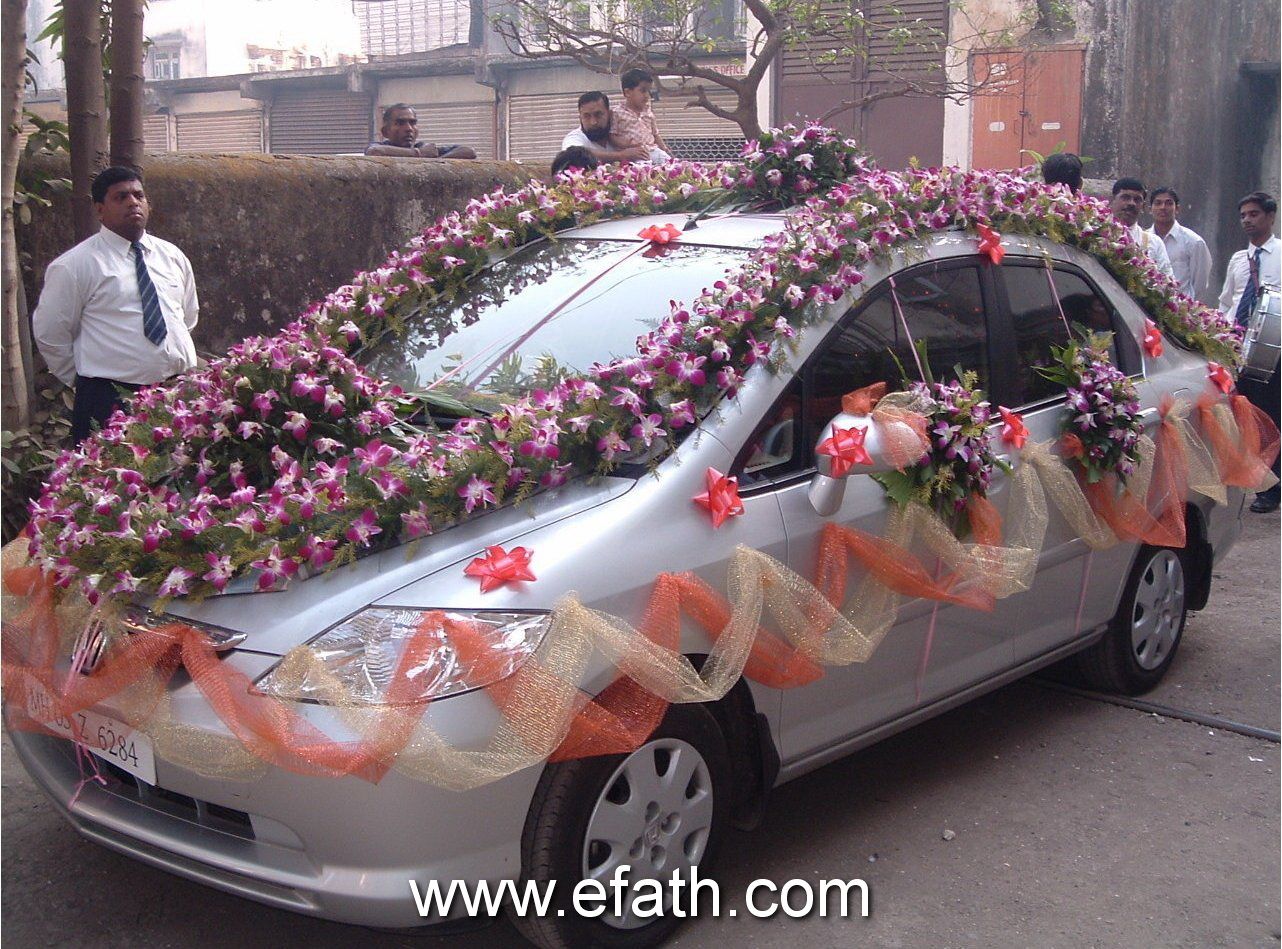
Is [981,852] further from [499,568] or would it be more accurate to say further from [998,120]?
[998,120]

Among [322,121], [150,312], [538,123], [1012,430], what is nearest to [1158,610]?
[1012,430]

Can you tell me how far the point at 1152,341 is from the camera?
15.8 ft

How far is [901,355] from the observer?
3.85 metres

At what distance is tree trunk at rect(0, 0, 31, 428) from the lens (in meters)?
5.90

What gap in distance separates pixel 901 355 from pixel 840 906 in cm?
149

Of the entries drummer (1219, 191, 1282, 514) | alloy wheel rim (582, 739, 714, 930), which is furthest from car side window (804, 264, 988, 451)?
drummer (1219, 191, 1282, 514)

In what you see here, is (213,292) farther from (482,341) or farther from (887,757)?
(887,757)

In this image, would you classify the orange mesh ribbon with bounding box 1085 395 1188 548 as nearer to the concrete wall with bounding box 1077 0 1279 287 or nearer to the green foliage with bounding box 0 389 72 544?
the green foliage with bounding box 0 389 72 544

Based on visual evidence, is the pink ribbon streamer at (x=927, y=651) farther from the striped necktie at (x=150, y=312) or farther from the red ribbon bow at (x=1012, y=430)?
the striped necktie at (x=150, y=312)

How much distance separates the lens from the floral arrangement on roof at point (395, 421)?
304cm

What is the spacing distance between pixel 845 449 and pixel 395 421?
1.14 meters

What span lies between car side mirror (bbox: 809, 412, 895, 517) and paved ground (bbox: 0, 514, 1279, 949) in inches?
40.5

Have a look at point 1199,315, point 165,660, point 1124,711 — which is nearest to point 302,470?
point 165,660

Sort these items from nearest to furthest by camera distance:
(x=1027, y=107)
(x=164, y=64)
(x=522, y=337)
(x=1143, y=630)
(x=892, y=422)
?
(x=892, y=422) → (x=522, y=337) → (x=1143, y=630) → (x=1027, y=107) → (x=164, y=64)
